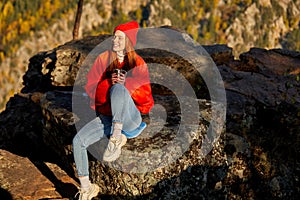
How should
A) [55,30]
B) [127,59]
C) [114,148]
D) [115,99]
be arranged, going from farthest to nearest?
[55,30], [127,59], [114,148], [115,99]

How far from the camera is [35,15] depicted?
176125mm

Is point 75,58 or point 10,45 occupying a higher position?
point 75,58

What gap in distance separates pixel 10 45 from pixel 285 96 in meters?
172

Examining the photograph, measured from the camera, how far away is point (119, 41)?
6730 millimetres

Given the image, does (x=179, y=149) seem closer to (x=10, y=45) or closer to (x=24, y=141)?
(x=24, y=141)

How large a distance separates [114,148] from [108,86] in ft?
4.33

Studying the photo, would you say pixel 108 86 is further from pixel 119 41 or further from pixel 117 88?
pixel 119 41

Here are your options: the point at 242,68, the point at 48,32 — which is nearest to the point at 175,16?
the point at 48,32

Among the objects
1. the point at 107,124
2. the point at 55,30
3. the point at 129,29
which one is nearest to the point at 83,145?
the point at 107,124

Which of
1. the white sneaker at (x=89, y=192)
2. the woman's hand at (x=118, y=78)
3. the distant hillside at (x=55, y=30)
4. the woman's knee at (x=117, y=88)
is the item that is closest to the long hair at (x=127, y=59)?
the woman's hand at (x=118, y=78)

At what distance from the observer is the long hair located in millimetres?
6848

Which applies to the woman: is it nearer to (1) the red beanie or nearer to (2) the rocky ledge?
(1) the red beanie

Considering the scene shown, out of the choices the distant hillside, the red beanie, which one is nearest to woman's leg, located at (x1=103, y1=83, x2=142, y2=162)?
the red beanie

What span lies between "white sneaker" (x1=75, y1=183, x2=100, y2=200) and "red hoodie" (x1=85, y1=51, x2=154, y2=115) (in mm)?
1646
